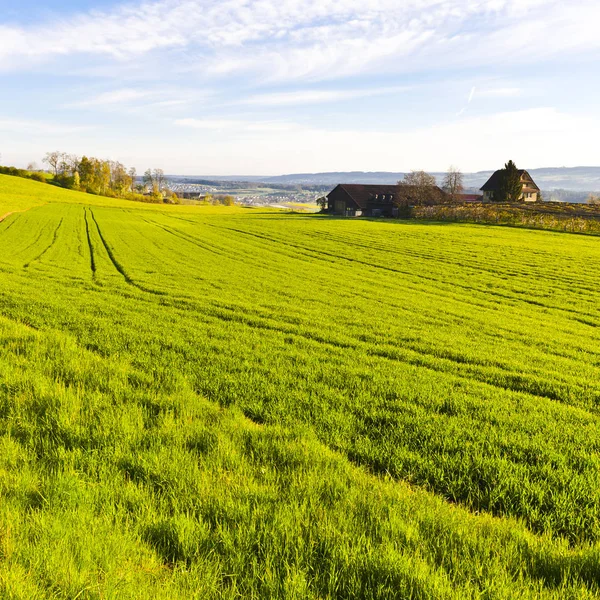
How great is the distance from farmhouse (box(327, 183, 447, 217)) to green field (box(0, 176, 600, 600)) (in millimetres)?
85724

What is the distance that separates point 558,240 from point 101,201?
99.7m

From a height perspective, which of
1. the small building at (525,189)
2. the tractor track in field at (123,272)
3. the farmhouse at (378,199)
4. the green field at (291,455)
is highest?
the small building at (525,189)

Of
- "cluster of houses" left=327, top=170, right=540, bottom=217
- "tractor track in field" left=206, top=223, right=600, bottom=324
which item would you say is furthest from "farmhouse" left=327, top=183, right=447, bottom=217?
"tractor track in field" left=206, top=223, right=600, bottom=324

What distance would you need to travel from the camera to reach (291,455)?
494 cm

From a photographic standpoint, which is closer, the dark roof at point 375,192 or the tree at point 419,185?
the tree at point 419,185

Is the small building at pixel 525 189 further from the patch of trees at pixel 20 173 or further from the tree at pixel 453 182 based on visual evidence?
the patch of trees at pixel 20 173

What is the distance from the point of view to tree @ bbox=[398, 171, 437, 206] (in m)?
94.8

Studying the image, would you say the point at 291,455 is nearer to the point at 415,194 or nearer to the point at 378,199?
the point at 415,194

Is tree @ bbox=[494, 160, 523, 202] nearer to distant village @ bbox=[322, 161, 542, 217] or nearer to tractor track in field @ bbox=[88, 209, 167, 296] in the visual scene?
distant village @ bbox=[322, 161, 542, 217]

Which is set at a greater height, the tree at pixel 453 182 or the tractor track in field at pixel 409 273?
the tree at pixel 453 182

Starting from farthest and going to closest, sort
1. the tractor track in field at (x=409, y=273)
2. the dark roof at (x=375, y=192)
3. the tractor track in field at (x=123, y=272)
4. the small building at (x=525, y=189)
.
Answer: the small building at (x=525, y=189)
the dark roof at (x=375, y=192)
the tractor track in field at (x=409, y=273)
the tractor track in field at (x=123, y=272)

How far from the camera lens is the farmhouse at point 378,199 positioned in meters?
95.4

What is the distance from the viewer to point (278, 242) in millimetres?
44375

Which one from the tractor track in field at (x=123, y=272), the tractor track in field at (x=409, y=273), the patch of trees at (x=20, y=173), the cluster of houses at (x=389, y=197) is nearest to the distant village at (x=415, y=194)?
the cluster of houses at (x=389, y=197)
